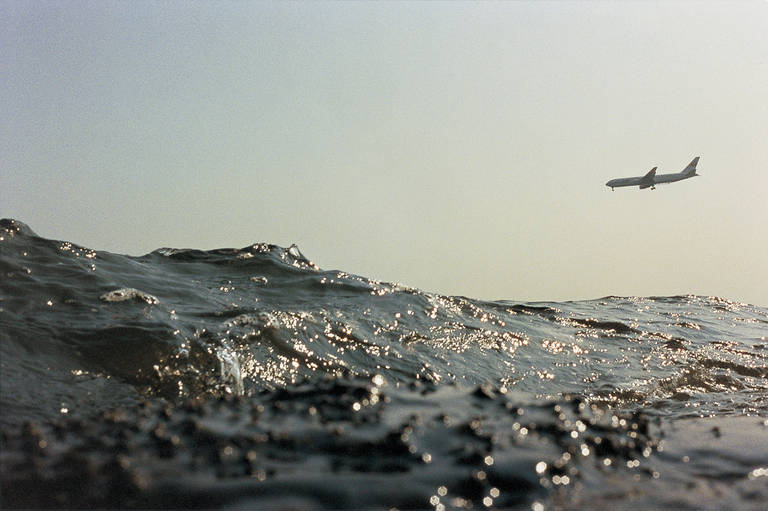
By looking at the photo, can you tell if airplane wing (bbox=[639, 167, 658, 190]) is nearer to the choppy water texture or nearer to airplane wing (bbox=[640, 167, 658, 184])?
airplane wing (bbox=[640, 167, 658, 184])

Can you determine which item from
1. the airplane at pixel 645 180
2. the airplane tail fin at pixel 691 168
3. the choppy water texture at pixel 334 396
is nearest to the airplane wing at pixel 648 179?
the airplane at pixel 645 180

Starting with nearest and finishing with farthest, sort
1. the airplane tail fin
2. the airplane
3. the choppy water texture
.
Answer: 1. the choppy water texture
2. the airplane
3. the airplane tail fin

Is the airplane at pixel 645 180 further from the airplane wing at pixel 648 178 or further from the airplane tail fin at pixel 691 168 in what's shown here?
the airplane tail fin at pixel 691 168

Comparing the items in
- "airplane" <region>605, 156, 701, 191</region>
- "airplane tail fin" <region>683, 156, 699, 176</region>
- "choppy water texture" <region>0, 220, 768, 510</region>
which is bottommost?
"choppy water texture" <region>0, 220, 768, 510</region>

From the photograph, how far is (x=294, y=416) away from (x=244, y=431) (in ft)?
1.44

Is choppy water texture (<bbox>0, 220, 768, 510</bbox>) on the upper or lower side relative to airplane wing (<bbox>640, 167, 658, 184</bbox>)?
lower

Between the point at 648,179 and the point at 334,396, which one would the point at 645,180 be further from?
the point at 334,396

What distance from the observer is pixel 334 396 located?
4812 mm

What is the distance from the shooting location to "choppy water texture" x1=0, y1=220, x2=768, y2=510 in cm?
360

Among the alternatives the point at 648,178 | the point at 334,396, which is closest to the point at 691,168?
the point at 648,178

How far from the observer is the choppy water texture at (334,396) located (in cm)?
360

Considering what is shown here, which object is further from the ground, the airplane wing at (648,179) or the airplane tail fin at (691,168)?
the airplane tail fin at (691,168)

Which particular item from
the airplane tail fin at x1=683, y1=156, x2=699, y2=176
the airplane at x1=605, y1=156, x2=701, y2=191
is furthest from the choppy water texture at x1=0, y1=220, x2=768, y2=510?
the airplane tail fin at x1=683, y1=156, x2=699, y2=176

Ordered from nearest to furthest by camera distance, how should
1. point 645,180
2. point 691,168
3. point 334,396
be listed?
1. point 334,396
2. point 645,180
3. point 691,168
